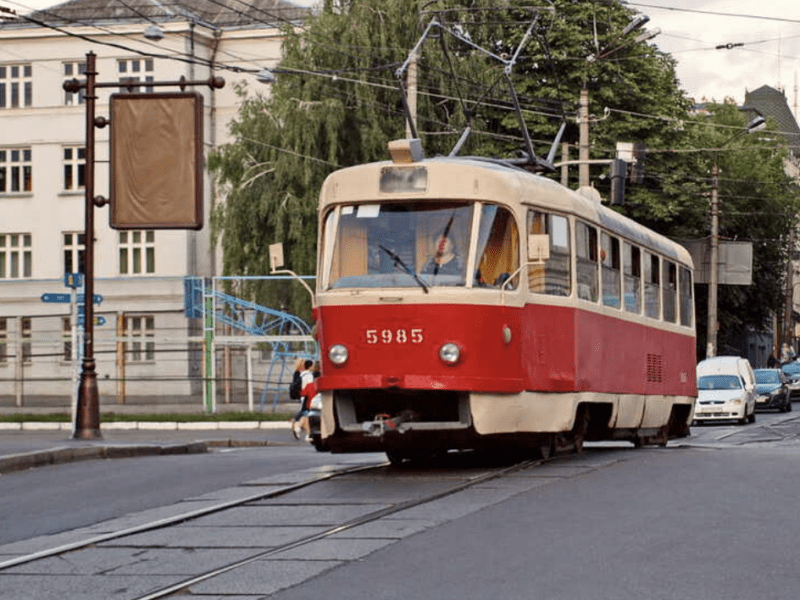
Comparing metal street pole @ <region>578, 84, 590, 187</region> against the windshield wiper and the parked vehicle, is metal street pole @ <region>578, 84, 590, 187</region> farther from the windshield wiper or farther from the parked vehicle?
the windshield wiper

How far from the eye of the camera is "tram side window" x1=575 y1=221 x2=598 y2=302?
19453 mm

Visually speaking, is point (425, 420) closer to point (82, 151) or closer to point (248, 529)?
point (248, 529)

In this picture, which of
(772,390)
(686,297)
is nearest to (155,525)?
(686,297)

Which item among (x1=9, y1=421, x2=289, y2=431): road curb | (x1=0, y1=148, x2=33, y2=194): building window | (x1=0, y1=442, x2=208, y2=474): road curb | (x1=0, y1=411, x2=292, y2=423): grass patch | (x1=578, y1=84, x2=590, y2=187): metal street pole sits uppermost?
(x1=0, y1=148, x2=33, y2=194): building window

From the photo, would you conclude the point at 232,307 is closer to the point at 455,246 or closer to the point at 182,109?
the point at 182,109

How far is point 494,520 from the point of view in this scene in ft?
42.3

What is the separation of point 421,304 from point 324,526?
427 centimetres

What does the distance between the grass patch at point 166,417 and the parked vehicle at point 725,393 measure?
1098 cm

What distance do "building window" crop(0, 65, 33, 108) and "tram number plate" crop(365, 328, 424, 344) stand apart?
161ft

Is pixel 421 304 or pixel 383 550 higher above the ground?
pixel 421 304

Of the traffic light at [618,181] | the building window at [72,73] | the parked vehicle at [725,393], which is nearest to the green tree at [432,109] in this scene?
the traffic light at [618,181]

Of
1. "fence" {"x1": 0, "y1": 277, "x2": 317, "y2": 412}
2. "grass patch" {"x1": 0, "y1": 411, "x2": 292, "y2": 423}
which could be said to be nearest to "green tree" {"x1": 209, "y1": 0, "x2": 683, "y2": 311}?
"fence" {"x1": 0, "y1": 277, "x2": 317, "y2": 412}

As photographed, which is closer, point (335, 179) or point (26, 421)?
point (335, 179)

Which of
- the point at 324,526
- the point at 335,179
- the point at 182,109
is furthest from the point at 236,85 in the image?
the point at 324,526
